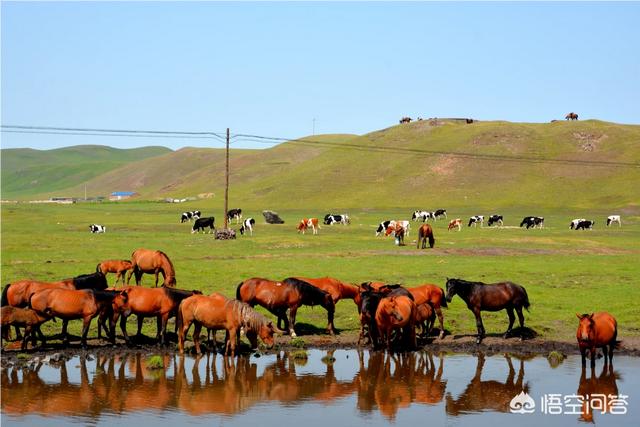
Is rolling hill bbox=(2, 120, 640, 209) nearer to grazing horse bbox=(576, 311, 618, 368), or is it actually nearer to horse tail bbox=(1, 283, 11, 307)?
grazing horse bbox=(576, 311, 618, 368)

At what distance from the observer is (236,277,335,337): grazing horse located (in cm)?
2145

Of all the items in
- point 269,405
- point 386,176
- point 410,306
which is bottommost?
point 269,405

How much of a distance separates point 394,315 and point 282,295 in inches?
138

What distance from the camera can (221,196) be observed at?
14425cm

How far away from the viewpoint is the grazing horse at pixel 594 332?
17.6m

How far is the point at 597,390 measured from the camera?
53.8 ft

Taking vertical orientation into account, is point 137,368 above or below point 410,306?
below

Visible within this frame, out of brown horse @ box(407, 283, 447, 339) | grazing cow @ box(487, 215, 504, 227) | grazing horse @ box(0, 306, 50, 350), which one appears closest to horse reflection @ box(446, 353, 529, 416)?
brown horse @ box(407, 283, 447, 339)

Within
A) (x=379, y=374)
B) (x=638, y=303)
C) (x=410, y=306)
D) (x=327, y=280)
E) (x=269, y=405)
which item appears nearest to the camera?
(x=269, y=405)

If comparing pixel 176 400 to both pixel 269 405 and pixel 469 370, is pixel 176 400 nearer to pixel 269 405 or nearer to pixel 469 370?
pixel 269 405

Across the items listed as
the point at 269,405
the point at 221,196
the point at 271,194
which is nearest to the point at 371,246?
the point at 269,405

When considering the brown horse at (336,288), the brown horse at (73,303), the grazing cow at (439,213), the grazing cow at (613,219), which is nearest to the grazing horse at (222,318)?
the brown horse at (73,303)

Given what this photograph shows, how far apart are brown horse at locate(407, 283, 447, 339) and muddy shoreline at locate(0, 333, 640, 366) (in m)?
0.60

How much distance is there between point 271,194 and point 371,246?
81.6 m
